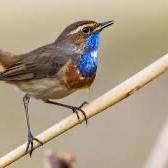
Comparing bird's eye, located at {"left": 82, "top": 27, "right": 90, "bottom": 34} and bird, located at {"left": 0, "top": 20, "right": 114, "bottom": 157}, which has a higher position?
bird's eye, located at {"left": 82, "top": 27, "right": 90, "bottom": 34}

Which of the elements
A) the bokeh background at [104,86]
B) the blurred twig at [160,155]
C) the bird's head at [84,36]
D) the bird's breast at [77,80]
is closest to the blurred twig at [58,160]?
the blurred twig at [160,155]

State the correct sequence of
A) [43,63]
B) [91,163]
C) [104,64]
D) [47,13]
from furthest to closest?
[47,13] → [104,64] → [91,163] → [43,63]

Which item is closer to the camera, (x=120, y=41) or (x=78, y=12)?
(x=120, y=41)

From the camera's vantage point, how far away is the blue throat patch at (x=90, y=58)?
8258mm

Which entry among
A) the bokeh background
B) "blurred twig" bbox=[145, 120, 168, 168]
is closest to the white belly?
the bokeh background

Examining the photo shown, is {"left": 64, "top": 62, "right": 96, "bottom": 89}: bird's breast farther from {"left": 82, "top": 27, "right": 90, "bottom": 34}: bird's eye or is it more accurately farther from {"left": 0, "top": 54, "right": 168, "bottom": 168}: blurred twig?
{"left": 0, "top": 54, "right": 168, "bottom": 168}: blurred twig

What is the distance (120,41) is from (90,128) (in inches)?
94.2

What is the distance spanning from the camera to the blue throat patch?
27.1 ft

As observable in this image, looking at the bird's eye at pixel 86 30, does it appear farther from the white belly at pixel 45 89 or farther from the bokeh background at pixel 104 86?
the bokeh background at pixel 104 86

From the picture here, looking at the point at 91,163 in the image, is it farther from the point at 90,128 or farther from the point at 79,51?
the point at 79,51

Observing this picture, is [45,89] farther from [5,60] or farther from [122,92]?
[122,92]

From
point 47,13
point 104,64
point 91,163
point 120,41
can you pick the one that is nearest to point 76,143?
point 91,163

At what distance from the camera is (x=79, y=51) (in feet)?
28.0

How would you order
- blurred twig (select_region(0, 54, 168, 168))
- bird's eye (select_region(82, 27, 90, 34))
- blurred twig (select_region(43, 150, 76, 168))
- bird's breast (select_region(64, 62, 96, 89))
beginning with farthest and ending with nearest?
1. bird's eye (select_region(82, 27, 90, 34))
2. bird's breast (select_region(64, 62, 96, 89))
3. blurred twig (select_region(0, 54, 168, 168))
4. blurred twig (select_region(43, 150, 76, 168))
